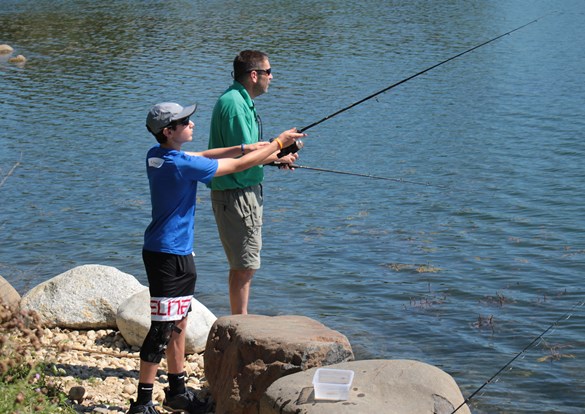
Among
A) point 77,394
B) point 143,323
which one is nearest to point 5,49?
point 143,323

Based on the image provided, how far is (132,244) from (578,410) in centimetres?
489

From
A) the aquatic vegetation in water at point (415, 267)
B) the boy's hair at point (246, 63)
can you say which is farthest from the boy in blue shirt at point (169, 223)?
the aquatic vegetation in water at point (415, 267)

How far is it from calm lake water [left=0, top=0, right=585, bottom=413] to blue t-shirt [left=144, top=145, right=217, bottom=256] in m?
1.32

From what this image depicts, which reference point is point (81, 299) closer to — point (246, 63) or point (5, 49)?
point (246, 63)

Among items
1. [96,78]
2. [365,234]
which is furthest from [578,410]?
[96,78]

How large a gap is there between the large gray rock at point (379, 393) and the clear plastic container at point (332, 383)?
3 centimetres

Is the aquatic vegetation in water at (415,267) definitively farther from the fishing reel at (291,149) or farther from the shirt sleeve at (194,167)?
the shirt sleeve at (194,167)

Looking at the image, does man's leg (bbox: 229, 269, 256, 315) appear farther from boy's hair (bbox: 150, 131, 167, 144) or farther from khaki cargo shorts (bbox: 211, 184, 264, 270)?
boy's hair (bbox: 150, 131, 167, 144)

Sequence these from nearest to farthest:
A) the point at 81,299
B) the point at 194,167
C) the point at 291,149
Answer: the point at 194,167
the point at 291,149
the point at 81,299

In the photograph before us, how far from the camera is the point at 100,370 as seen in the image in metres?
6.05

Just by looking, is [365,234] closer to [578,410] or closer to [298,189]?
[298,189]

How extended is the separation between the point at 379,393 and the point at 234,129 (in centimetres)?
203

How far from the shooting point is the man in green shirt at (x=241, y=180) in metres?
Answer: 5.78

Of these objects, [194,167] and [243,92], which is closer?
[194,167]
